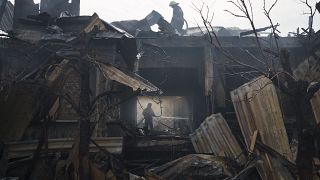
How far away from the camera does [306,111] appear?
218 inches

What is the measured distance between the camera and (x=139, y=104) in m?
12.7

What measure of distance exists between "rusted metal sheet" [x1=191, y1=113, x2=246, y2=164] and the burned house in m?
0.03

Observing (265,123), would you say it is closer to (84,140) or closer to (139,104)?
(139,104)

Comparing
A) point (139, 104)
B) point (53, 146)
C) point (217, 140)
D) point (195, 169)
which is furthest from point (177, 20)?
point (195, 169)

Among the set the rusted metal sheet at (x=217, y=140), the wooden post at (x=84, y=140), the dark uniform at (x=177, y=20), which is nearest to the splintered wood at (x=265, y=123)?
the rusted metal sheet at (x=217, y=140)

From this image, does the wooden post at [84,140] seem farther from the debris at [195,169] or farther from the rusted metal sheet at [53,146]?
the rusted metal sheet at [53,146]

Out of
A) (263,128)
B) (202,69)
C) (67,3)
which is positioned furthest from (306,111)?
(67,3)

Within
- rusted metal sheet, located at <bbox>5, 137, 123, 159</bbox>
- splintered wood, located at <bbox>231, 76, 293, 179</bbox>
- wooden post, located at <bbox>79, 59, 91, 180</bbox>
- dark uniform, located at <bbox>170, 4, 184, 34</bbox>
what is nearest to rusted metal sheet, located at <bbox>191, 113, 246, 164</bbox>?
splintered wood, located at <bbox>231, 76, 293, 179</bbox>

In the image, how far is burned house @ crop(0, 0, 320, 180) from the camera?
6.27 metres

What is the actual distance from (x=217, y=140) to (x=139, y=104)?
3.18 m

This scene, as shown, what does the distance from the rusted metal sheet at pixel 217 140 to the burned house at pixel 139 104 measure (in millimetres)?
34

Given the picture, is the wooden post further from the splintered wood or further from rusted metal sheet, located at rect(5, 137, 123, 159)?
the splintered wood

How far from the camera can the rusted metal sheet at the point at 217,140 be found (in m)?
10.8

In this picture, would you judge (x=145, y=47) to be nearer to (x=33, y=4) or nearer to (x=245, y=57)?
(x=245, y=57)
